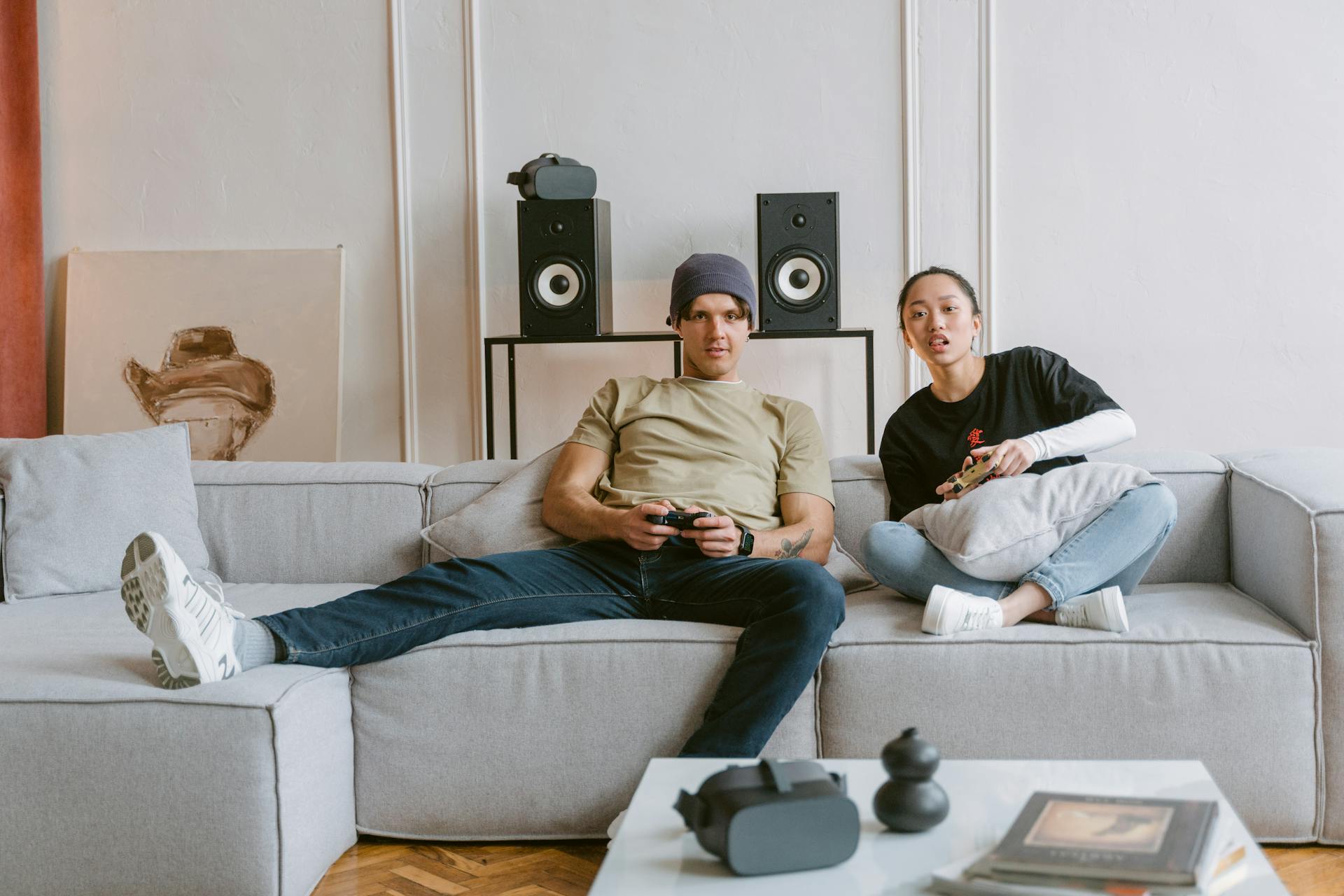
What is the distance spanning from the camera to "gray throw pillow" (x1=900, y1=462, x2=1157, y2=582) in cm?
193

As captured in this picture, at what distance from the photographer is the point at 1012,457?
209cm

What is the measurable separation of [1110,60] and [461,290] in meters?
1.96

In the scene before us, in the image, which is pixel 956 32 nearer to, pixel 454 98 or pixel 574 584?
pixel 454 98

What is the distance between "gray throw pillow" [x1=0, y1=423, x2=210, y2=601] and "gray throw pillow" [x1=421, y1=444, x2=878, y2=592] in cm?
54

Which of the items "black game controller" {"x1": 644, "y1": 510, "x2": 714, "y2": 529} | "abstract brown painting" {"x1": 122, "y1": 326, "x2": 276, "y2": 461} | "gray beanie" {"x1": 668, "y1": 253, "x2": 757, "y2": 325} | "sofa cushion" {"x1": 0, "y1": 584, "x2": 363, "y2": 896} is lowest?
"sofa cushion" {"x1": 0, "y1": 584, "x2": 363, "y2": 896}

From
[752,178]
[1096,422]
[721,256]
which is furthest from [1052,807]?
[752,178]

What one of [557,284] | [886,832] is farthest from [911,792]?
[557,284]

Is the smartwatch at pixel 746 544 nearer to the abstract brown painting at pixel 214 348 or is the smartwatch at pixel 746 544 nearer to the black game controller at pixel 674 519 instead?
the black game controller at pixel 674 519

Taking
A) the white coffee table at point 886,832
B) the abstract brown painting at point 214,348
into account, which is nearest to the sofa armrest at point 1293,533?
the white coffee table at point 886,832

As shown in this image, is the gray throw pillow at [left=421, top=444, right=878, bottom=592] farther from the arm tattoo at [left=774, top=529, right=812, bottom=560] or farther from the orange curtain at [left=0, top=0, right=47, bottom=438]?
the orange curtain at [left=0, top=0, right=47, bottom=438]

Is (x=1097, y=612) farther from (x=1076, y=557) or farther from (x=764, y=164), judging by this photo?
(x=764, y=164)

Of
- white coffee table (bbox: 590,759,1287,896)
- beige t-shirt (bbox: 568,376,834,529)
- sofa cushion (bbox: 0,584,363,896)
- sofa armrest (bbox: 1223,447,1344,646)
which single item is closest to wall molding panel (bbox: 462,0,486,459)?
beige t-shirt (bbox: 568,376,834,529)

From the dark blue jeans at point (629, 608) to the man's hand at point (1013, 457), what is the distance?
0.45 m

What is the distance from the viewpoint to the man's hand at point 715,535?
2006mm
